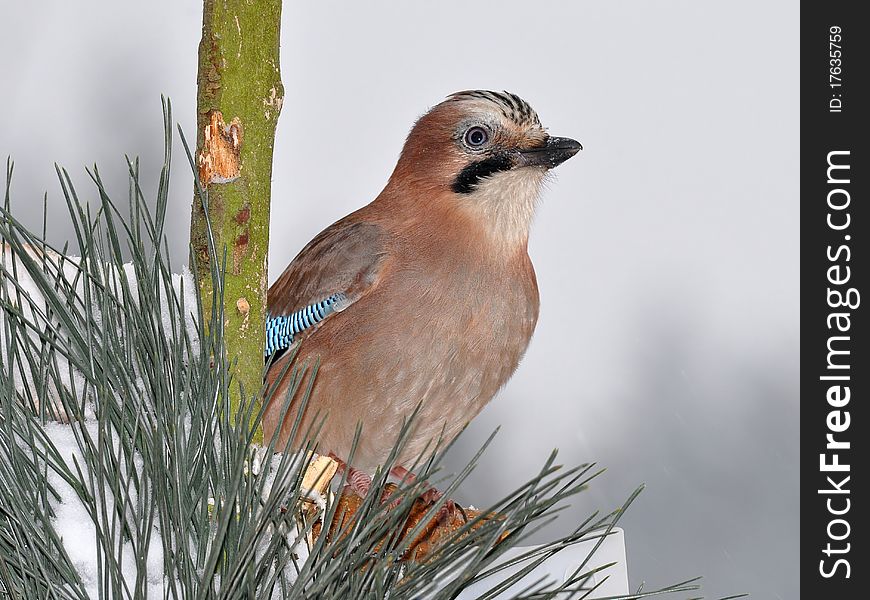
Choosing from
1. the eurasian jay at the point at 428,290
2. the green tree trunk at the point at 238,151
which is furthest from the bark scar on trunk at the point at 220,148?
the eurasian jay at the point at 428,290

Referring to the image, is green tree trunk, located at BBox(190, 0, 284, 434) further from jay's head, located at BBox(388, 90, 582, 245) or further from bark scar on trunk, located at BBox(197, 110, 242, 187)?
jay's head, located at BBox(388, 90, 582, 245)

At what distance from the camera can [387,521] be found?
573mm

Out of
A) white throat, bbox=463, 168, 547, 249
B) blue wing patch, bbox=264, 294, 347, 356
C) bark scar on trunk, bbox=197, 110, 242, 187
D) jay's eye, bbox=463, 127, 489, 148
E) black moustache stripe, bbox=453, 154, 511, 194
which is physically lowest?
blue wing patch, bbox=264, 294, 347, 356

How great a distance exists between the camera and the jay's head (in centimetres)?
110

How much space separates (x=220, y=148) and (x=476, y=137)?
0.44 m

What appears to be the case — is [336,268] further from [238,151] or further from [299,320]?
[238,151]

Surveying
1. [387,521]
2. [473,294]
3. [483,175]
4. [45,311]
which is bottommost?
[387,521]

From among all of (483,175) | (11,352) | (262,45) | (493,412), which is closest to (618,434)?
(493,412)

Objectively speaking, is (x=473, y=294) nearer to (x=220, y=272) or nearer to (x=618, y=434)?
(x=220, y=272)

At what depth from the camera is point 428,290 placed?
1072 mm

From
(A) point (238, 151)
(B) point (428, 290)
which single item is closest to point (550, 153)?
(B) point (428, 290)

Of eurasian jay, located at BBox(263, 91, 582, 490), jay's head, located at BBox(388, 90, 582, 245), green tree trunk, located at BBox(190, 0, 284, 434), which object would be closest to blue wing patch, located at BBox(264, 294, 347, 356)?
eurasian jay, located at BBox(263, 91, 582, 490)

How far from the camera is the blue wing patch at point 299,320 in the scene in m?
1.12

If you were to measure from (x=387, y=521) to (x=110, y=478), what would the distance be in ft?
0.46
